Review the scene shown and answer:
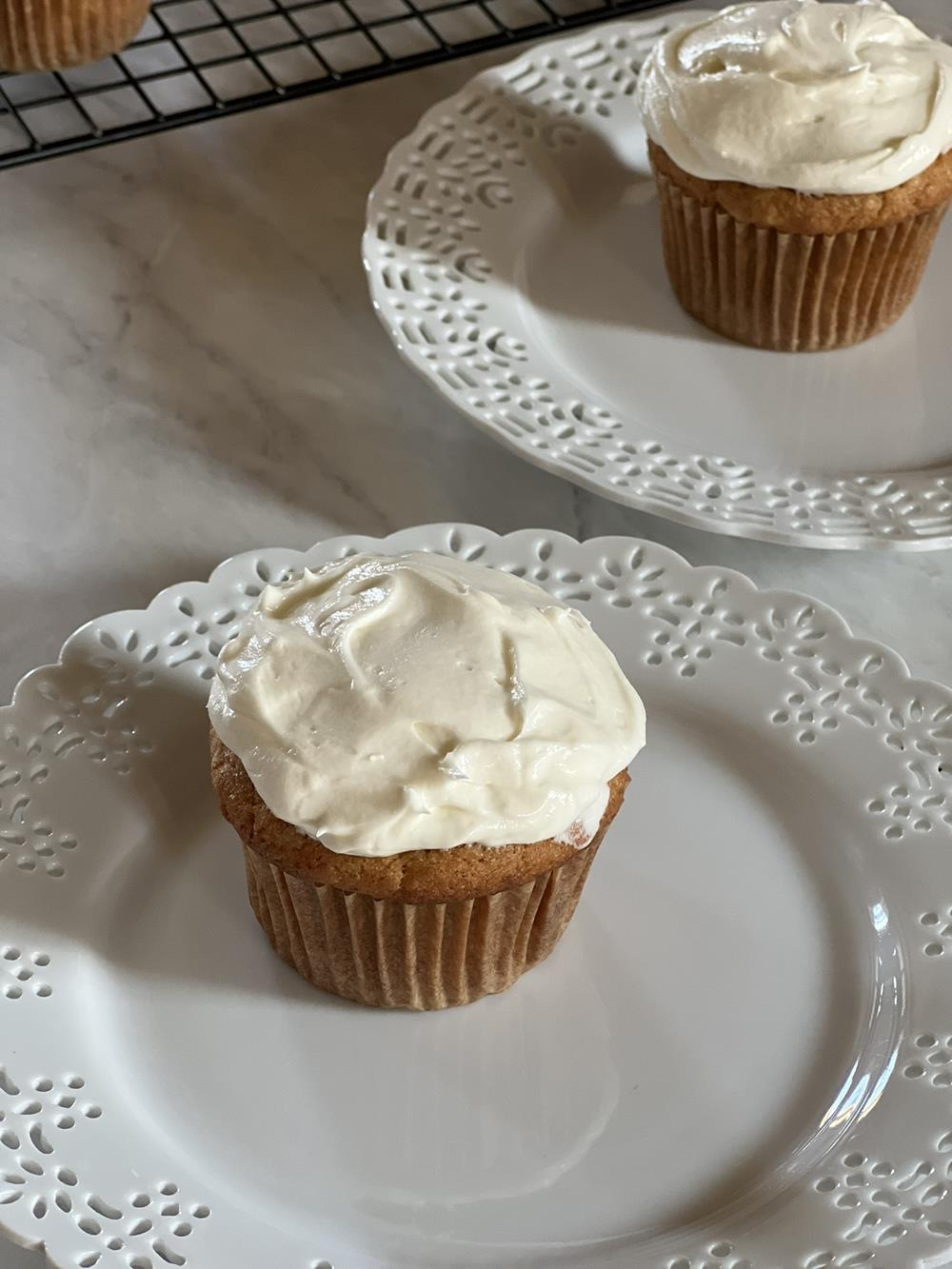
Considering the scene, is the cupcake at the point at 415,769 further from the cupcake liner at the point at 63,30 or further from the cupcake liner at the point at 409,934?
the cupcake liner at the point at 63,30

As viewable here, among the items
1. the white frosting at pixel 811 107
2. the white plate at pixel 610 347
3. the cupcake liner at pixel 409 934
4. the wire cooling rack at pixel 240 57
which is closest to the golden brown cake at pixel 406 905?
the cupcake liner at pixel 409 934

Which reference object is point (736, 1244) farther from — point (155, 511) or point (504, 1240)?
point (155, 511)

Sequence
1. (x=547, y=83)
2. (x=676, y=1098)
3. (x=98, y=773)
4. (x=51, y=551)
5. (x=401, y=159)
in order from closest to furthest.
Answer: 1. (x=676, y=1098)
2. (x=98, y=773)
3. (x=51, y=551)
4. (x=401, y=159)
5. (x=547, y=83)

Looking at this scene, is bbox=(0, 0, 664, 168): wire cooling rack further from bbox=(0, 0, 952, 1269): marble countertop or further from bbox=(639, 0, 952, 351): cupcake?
bbox=(639, 0, 952, 351): cupcake

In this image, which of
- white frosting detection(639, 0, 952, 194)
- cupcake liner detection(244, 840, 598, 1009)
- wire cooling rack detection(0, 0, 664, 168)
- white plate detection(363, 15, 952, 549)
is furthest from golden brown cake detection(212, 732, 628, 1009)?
wire cooling rack detection(0, 0, 664, 168)

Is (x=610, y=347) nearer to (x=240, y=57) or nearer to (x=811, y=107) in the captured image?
(x=811, y=107)

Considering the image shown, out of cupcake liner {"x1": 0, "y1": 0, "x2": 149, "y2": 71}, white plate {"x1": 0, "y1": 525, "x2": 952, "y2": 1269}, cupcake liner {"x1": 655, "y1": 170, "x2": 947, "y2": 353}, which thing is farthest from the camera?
cupcake liner {"x1": 0, "y1": 0, "x2": 149, "y2": 71}

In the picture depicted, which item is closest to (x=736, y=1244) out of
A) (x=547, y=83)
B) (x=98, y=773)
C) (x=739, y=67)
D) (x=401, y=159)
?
(x=98, y=773)
